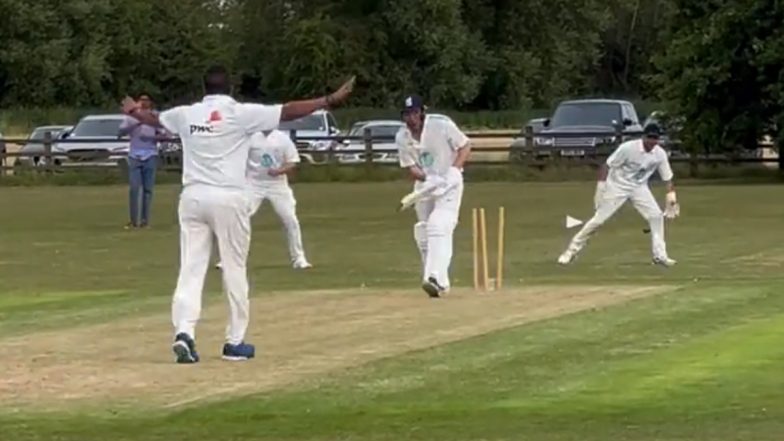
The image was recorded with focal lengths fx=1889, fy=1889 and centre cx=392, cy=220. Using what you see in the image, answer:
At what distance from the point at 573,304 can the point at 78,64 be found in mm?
62132

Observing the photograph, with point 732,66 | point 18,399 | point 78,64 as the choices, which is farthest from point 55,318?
point 78,64

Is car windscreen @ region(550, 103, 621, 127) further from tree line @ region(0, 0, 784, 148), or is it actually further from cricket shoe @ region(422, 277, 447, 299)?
cricket shoe @ region(422, 277, 447, 299)

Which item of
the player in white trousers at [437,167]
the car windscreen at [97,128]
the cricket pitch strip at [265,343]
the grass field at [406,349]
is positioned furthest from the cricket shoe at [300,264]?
the car windscreen at [97,128]

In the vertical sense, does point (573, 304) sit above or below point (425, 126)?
below

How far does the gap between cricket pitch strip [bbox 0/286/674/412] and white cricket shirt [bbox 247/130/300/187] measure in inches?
151

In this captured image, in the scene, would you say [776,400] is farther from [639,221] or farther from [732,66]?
[732,66]

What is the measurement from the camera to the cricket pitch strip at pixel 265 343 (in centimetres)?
1120

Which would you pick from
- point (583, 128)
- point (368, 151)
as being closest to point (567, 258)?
point (583, 128)

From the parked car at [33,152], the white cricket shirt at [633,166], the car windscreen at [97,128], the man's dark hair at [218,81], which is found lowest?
the parked car at [33,152]

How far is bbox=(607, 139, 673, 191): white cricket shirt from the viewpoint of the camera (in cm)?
2184

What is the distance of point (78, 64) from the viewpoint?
76.2 m

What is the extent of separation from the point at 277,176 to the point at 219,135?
9.54m

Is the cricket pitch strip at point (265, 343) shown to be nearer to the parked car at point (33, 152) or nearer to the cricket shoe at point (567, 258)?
the cricket shoe at point (567, 258)

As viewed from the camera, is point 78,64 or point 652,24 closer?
point 78,64
